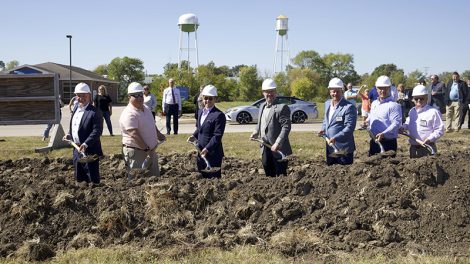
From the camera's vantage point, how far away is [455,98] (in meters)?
16.9

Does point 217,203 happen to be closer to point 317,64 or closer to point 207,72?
point 207,72

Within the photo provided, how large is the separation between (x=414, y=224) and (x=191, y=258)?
7.41ft

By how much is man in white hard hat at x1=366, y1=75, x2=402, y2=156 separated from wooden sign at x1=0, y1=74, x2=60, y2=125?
27.5 ft

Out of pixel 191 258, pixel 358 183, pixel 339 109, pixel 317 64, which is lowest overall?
pixel 191 258

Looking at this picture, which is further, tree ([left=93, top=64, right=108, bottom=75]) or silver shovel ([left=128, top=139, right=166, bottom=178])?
tree ([left=93, top=64, right=108, bottom=75])

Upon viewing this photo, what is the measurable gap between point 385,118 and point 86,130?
13.2ft

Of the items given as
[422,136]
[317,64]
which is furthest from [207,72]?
[422,136]

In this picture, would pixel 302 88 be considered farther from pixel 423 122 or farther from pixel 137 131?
pixel 137 131

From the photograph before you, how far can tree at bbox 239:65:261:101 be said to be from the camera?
171ft

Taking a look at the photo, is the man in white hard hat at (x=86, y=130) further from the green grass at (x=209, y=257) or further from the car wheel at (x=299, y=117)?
the car wheel at (x=299, y=117)

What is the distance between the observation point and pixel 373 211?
5879mm

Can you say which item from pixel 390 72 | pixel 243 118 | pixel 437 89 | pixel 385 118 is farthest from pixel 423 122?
pixel 390 72

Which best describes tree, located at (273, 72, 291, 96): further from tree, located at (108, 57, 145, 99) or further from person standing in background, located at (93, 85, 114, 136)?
person standing in background, located at (93, 85, 114, 136)

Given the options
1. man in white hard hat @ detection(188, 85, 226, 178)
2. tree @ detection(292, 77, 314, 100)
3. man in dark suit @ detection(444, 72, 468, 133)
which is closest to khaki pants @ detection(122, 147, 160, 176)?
man in white hard hat @ detection(188, 85, 226, 178)
